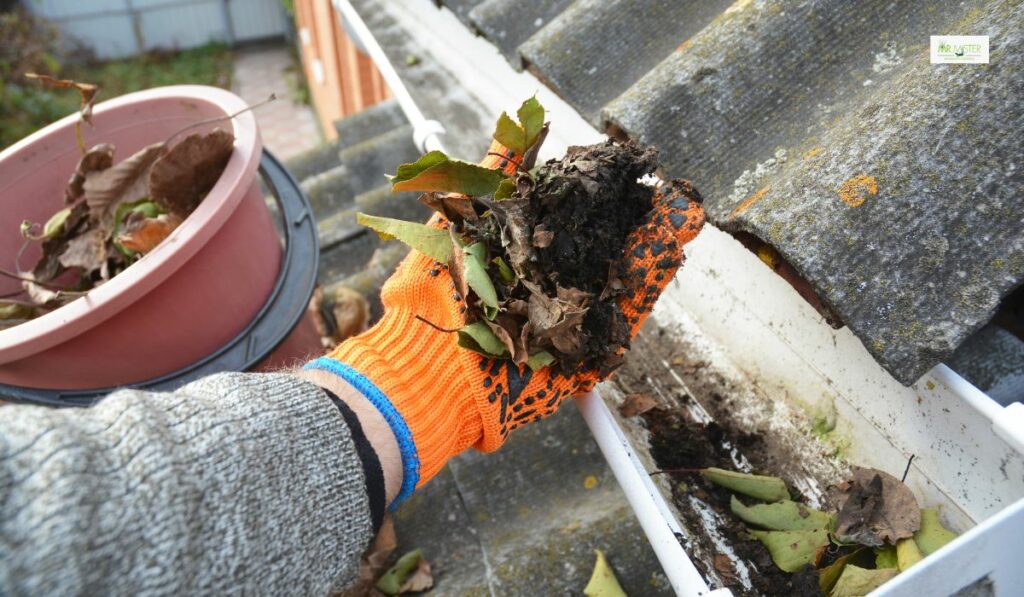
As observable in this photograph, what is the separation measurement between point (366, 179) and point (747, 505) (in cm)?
192

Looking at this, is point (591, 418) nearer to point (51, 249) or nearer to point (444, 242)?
point (444, 242)

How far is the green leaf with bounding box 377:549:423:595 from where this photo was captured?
1.27 meters

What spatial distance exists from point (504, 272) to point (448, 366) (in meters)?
0.19

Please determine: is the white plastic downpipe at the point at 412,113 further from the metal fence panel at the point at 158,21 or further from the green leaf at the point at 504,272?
the metal fence panel at the point at 158,21

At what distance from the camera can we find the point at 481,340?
1064 millimetres

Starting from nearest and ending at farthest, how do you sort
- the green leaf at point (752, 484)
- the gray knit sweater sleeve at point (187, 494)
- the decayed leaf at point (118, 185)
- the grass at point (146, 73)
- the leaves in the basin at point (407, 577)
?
the gray knit sweater sleeve at point (187, 494), the green leaf at point (752, 484), the leaves in the basin at point (407, 577), the decayed leaf at point (118, 185), the grass at point (146, 73)

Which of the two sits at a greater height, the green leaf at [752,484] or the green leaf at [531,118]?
the green leaf at [531,118]

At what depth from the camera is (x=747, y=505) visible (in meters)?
1.13

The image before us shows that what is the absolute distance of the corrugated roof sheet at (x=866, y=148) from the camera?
88cm

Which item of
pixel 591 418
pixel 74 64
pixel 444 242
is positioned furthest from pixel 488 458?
pixel 74 64

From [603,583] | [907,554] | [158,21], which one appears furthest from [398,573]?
[158,21]

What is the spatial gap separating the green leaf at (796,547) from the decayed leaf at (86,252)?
1.53m

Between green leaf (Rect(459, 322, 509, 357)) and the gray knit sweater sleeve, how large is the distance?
8.7 inches

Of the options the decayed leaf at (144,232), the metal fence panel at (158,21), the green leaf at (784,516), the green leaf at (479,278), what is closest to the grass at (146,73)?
the metal fence panel at (158,21)
